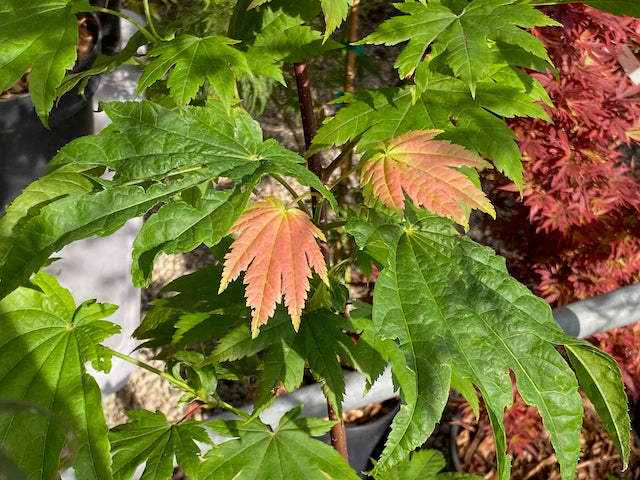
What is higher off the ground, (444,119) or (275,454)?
(444,119)

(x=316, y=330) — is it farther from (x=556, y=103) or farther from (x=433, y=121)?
(x=556, y=103)

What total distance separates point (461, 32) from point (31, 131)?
187 cm

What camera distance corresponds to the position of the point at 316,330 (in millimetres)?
959

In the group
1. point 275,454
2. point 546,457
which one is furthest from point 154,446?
point 546,457

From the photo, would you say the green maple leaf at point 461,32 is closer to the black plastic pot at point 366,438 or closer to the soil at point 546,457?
the black plastic pot at point 366,438

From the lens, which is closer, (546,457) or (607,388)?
(607,388)

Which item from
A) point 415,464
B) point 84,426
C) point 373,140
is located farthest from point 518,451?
point 84,426

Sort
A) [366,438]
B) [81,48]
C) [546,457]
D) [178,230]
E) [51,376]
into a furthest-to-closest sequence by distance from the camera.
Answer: [81,48] < [546,457] < [366,438] < [51,376] < [178,230]

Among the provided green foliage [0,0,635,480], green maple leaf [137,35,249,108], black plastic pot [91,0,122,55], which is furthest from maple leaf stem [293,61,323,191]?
black plastic pot [91,0,122,55]

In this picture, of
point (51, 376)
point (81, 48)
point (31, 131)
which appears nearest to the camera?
point (51, 376)

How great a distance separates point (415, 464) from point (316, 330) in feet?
1.63

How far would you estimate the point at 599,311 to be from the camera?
1.32 meters

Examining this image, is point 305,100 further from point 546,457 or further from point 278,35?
point 546,457

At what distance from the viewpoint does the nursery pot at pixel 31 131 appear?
221 cm
